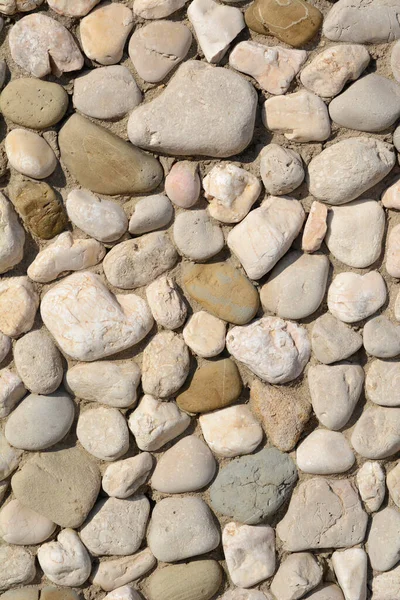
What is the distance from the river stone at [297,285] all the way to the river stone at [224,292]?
0.03 meters

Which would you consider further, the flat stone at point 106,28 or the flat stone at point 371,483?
the flat stone at point 371,483

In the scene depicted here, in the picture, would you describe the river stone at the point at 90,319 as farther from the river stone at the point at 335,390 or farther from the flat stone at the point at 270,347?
the river stone at the point at 335,390

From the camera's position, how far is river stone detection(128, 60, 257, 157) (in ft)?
3.31

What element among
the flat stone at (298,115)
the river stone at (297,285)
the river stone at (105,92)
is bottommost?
the river stone at (297,285)

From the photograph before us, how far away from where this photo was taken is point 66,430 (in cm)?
109

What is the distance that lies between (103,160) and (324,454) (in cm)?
57

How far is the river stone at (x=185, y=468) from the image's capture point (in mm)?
1094

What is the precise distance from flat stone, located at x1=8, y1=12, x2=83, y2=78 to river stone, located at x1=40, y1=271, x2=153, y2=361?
1.02 feet

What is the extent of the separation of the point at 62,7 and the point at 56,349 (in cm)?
51

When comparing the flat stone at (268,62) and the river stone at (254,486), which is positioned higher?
the flat stone at (268,62)

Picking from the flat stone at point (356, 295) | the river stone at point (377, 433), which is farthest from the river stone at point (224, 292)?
the river stone at point (377, 433)

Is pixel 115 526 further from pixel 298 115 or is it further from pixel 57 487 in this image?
pixel 298 115

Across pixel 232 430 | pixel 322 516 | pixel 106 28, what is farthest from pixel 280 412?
pixel 106 28

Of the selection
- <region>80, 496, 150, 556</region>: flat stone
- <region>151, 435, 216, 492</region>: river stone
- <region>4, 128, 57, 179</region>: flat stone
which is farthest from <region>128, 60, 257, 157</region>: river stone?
<region>80, 496, 150, 556</region>: flat stone
